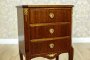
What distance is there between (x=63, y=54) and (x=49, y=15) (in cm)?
108

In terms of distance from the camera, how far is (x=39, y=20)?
133cm

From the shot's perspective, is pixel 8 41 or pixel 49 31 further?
pixel 8 41

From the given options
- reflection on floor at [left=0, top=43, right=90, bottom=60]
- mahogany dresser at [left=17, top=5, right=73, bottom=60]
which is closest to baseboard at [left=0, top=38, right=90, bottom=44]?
reflection on floor at [left=0, top=43, right=90, bottom=60]

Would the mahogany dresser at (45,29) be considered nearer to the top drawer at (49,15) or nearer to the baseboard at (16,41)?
the top drawer at (49,15)

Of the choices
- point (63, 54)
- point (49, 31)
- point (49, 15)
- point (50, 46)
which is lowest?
point (63, 54)

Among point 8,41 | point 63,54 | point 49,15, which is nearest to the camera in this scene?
point 49,15

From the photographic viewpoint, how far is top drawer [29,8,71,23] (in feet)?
4.31

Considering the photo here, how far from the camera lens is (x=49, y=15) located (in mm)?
1346

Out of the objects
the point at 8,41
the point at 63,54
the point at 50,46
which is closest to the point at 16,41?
the point at 8,41

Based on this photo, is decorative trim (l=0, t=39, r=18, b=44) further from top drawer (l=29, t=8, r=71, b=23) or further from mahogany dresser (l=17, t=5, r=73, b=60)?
top drawer (l=29, t=8, r=71, b=23)

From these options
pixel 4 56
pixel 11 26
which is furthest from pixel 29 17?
pixel 11 26

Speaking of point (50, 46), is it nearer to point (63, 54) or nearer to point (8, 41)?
point (63, 54)

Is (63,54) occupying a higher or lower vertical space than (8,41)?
lower

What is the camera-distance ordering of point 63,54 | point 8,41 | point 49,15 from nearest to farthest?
point 49,15
point 63,54
point 8,41
